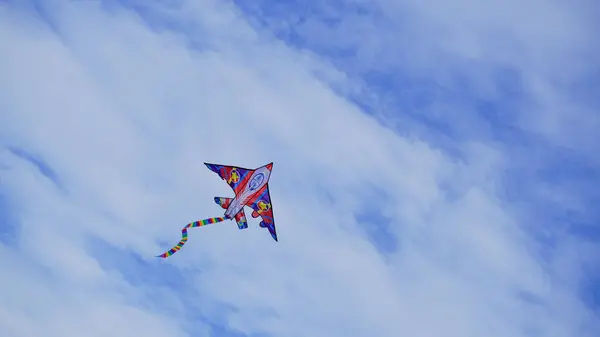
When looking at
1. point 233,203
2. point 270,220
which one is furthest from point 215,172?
point 270,220

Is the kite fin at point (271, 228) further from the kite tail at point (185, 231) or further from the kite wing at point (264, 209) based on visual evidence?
the kite tail at point (185, 231)

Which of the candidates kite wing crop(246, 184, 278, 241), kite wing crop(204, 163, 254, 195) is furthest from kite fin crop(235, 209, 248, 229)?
kite wing crop(204, 163, 254, 195)

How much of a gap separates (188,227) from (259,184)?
21.3ft

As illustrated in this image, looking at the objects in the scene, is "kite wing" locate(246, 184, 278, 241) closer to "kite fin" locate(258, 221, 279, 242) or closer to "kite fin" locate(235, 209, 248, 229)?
"kite fin" locate(258, 221, 279, 242)

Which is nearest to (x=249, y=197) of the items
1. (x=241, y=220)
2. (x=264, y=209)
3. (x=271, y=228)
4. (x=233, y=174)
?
(x=264, y=209)

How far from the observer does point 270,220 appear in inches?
1495

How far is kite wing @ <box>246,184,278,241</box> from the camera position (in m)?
37.8

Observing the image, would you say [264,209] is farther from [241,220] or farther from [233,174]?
[233,174]

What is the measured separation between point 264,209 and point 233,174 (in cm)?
386

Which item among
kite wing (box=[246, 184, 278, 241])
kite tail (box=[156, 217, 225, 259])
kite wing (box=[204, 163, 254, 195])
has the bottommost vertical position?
kite tail (box=[156, 217, 225, 259])

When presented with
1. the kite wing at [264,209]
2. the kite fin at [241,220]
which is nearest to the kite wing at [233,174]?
the kite wing at [264,209]

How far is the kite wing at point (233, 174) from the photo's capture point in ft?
125

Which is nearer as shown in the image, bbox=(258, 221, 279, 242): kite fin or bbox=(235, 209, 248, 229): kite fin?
bbox=(235, 209, 248, 229): kite fin

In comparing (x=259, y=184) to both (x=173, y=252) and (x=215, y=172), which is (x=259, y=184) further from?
(x=173, y=252)
